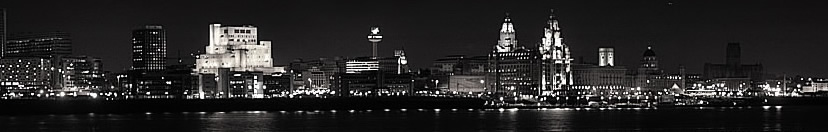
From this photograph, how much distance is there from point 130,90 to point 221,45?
1973 cm

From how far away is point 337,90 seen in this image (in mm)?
199500

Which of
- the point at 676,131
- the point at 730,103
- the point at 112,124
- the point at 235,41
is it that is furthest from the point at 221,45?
the point at 676,131

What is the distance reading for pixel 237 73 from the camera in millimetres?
186750

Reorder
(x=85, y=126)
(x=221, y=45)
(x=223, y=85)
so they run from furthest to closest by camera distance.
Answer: (x=221, y=45) < (x=223, y=85) < (x=85, y=126)

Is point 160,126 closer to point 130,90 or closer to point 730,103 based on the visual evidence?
point 130,90

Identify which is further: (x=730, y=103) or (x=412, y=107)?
(x=730, y=103)

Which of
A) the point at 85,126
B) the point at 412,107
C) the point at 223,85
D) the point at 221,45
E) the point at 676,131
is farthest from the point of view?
the point at 221,45

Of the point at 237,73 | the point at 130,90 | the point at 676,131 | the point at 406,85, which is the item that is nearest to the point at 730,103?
the point at 406,85

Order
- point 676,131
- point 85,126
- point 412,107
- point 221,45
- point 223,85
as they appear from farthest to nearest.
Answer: point 221,45, point 223,85, point 412,107, point 85,126, point 676,131

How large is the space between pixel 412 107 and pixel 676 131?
295ft

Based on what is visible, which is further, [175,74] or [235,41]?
[235,41]

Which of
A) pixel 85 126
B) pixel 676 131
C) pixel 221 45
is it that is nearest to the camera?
pixel 676 131

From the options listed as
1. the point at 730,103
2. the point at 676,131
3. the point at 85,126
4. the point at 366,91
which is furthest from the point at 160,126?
the point at 730,103

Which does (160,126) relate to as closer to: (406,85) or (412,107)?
(412,107)
